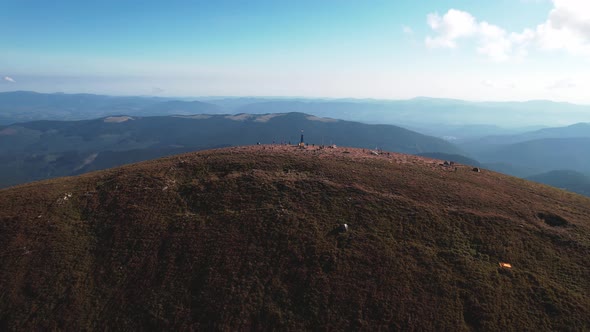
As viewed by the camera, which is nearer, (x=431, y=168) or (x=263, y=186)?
(x=263, y=186)

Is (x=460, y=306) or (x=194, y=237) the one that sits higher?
(x=194, y=237)

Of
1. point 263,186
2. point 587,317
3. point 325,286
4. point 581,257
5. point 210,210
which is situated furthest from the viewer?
point 263,186

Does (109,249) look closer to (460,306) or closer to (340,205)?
(340,205)

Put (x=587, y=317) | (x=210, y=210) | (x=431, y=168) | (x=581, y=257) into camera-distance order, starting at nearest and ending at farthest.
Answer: (x=587, y=317)
(x=581, y=257)
(x=210, y=210)
(x=431, y=168)

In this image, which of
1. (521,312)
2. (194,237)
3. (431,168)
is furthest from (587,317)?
(194,237)

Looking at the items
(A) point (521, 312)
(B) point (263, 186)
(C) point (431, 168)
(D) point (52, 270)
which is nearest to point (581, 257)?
(A) point (521, 312)

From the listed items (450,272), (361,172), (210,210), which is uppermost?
(361,172)

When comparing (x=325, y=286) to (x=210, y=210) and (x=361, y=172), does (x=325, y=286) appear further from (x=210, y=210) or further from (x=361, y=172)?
(x=361, y=172)
